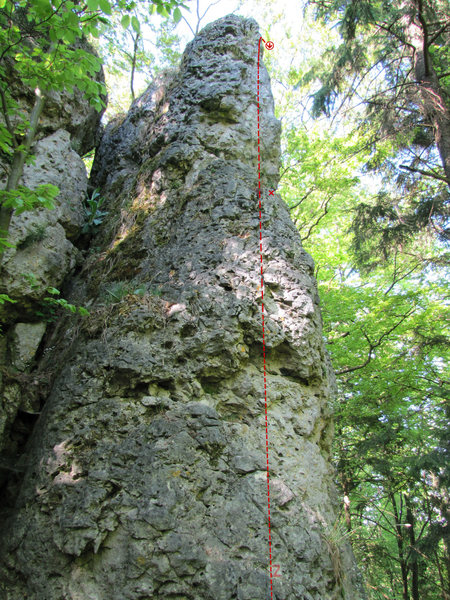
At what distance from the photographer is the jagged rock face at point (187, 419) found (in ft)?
9.65

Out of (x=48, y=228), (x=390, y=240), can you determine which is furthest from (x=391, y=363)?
(x=48, y=228)

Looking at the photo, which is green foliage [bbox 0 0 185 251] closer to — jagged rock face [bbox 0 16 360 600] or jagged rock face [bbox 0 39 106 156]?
jagged rock face [bbox 0 16 360 600]

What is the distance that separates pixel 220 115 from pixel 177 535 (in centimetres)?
612

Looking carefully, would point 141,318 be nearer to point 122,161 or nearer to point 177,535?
point 177,535

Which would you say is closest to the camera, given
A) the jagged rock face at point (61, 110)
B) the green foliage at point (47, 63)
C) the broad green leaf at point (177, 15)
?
the green foliage at point (47, 63)

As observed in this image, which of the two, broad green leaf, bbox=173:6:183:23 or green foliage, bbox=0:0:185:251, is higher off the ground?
broad green leaf, bbox=173:6:183:23

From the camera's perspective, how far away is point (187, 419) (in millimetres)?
3564

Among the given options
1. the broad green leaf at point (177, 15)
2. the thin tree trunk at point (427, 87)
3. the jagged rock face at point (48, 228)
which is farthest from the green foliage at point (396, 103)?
the jagged rock face at point (48, 228)

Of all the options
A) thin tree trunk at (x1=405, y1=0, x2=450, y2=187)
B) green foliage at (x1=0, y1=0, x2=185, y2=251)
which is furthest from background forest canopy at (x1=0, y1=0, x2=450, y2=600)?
green foliage at (x1=0, y1=0, x2=185, y2=251)

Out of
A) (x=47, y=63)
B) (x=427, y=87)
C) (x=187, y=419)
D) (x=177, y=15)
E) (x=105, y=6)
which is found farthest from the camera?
(x=427, y=87)

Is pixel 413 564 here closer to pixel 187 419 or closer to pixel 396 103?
pixel 187 419

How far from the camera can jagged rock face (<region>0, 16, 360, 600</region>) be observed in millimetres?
2941

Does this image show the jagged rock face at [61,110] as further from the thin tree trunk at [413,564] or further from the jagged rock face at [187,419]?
the thin tree trunk at [413,564]

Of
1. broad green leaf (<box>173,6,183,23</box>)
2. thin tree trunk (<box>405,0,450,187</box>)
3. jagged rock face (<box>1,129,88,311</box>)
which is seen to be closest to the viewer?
broad green leaf (<box>173,6,183,23</box>)
